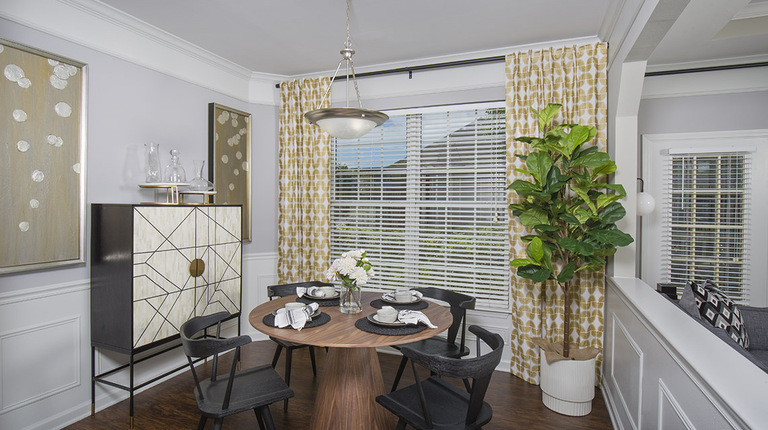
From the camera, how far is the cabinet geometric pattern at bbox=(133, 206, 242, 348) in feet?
8.52

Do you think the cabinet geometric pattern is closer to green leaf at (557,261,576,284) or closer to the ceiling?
the ceiling

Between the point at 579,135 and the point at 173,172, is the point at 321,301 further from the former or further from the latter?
the point at 579,135

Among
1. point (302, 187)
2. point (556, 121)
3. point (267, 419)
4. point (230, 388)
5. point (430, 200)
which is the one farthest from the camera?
point (302, 187)

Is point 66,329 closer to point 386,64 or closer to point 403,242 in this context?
point 403,242

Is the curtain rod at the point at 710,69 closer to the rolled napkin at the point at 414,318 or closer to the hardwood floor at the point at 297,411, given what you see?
the hardwood floor at the point at 297,411

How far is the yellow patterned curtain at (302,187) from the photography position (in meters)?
4.05

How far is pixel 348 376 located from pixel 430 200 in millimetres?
1999

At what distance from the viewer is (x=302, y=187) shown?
13.5 feet

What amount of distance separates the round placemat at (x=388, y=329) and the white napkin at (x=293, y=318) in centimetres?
29

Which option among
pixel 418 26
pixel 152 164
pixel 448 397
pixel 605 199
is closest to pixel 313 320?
pixel 448 397

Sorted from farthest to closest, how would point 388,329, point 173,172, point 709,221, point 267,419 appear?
point 709,221, point 173,172, point 388,329, point 267,419

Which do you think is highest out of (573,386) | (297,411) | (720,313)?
(720,313)

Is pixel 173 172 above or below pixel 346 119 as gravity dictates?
below

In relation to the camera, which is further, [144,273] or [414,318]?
[144,273]
